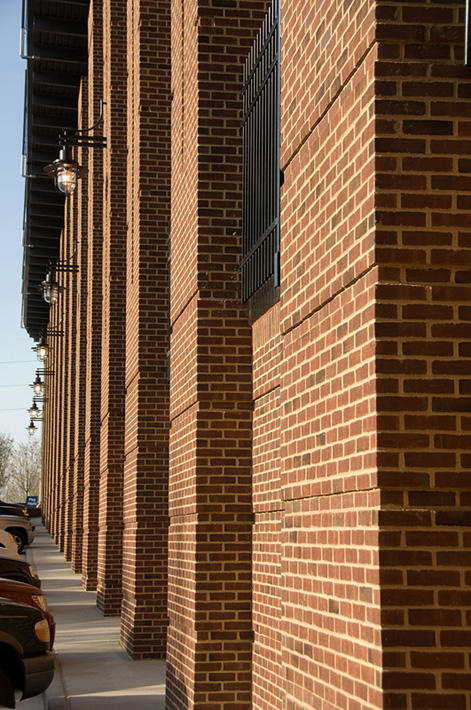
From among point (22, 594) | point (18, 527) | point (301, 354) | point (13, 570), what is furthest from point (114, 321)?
point (18, 527)

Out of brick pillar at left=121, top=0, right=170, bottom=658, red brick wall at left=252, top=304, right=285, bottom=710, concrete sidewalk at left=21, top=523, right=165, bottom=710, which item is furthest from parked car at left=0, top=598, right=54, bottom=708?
brick pillar at left=121, top=0, right=170, bottom=658

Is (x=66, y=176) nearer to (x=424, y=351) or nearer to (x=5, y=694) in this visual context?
(x=5, y=694)

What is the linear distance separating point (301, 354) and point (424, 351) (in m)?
1.36

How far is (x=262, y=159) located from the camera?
336 inches

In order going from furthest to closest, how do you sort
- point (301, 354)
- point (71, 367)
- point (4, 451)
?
point (4, 451)
point (71, 367)
point (301, 354)

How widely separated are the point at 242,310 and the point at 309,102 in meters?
3.96

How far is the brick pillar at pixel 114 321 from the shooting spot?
19469 millimetres

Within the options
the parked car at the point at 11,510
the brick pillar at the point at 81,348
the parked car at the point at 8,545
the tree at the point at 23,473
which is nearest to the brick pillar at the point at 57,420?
the parked car at the point at 11,510

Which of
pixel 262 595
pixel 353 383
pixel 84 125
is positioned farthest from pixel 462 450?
pixel 84 125

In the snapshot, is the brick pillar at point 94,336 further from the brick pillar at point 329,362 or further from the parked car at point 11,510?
the brick pillar at point 329,362

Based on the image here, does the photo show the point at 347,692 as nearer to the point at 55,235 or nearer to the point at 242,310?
the point at 242,310

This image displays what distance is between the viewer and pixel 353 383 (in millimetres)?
4590

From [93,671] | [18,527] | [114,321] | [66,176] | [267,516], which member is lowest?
[93,671]

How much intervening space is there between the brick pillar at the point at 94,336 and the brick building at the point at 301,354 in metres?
8.18
